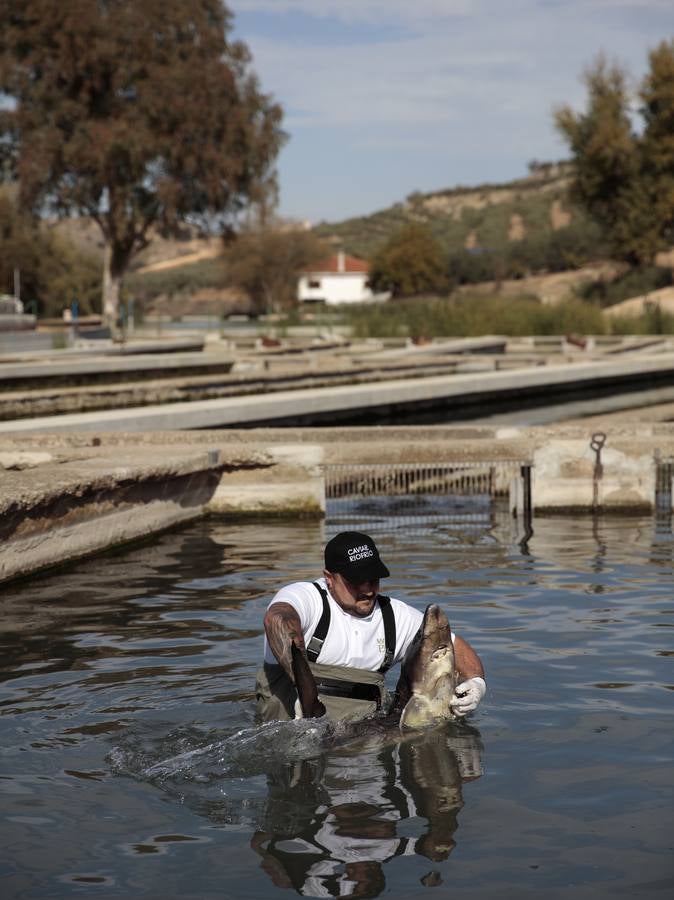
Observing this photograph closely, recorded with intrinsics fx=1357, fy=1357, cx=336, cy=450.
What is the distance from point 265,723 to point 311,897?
1.66m

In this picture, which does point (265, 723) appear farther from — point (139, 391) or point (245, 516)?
point (139, 391)

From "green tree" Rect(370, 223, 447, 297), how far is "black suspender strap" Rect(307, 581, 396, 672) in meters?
95.0

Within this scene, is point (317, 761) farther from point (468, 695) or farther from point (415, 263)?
point (415, 263)

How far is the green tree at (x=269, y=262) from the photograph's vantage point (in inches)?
3944

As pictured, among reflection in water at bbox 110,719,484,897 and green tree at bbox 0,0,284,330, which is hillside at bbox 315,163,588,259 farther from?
reflection in water at bbox 110,719,484,897

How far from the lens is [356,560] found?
19.5ft

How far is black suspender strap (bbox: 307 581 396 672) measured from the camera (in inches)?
246

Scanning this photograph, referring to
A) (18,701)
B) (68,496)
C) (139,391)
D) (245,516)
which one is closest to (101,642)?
(18,701)

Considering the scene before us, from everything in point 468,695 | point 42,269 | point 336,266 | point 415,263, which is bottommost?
point 468,695

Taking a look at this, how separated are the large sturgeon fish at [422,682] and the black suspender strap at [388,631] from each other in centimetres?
8

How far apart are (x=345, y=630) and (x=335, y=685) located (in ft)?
0.98

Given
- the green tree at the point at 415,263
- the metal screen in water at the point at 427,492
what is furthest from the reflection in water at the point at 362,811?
the green tree at the point at 415,263

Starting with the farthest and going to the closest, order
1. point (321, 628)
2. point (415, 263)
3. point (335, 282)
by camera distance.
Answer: point (335, 282)
point (415, 263)
point (321, 628)

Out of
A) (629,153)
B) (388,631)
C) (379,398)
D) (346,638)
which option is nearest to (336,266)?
(629,153)
